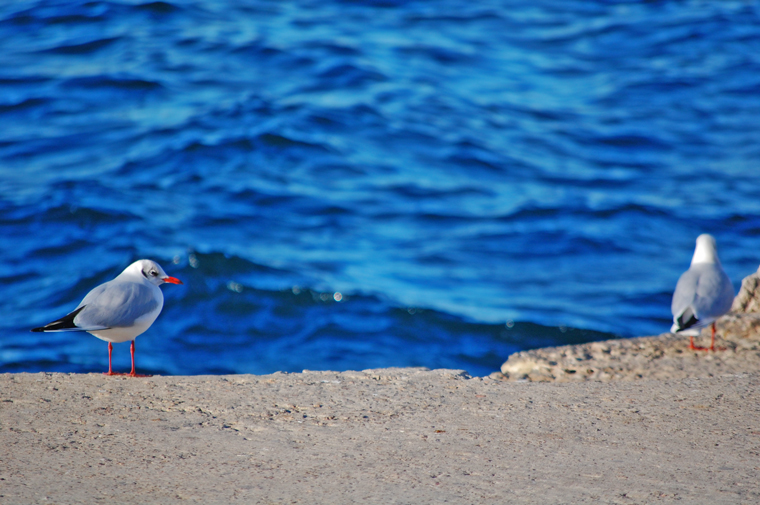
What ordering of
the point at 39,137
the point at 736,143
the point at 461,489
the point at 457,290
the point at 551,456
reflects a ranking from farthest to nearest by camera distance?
the point at 736,143 → the point at 39,137 → the point at 457,290 → the point at 551,456 → the point at 461,489

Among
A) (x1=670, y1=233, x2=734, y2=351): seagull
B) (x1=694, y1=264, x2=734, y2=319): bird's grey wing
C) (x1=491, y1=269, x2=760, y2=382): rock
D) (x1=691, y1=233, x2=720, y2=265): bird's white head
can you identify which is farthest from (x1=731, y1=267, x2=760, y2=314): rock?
(x1=694, y1=264, x2=734, y2=319): bird's grey wing

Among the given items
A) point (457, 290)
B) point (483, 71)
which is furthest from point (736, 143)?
point (457, 290)

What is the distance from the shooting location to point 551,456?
235 centimetres

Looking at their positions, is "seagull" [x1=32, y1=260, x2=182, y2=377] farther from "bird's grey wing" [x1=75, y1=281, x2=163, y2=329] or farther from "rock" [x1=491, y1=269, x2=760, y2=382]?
"rock" [x1=491, y1=269, x2=760, y2=382]

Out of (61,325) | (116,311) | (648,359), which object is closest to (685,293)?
(648,359)

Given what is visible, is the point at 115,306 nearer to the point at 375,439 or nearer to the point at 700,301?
the point at 375,439

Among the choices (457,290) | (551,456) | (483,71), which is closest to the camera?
(551,456)

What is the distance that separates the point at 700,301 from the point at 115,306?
9.24 feet

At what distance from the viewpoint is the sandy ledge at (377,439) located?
209 cm

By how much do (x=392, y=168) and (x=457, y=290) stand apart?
9.41ft

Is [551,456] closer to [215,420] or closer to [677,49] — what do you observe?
[215,420]

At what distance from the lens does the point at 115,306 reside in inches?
123

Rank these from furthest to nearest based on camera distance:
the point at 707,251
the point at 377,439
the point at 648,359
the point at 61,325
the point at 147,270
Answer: the point at 707,251
the point at 648,359
the point at 147,270
the point at 61,325
the point at 377,439

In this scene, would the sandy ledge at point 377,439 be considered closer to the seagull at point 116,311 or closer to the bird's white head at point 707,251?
the seagull at point 116,311
